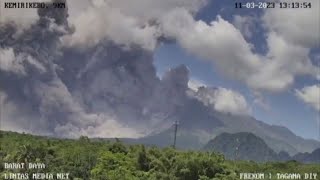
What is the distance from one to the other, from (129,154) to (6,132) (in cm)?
6822

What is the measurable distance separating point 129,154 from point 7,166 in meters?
26.3

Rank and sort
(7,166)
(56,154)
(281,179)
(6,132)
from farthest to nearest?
(6,132) < (56,154) < (7,166) < (281,179)

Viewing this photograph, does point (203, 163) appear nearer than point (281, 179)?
No

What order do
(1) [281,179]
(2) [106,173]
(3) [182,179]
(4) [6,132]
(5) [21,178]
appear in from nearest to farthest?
(5) [21,178]
(1) [281,179]
(3) [182,179]
(2) [106,173]
(4) [6,132]

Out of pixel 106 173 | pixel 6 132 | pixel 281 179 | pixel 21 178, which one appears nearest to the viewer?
pixel 21 178

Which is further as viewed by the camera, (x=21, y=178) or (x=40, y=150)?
Answer: (x=40, y=150)

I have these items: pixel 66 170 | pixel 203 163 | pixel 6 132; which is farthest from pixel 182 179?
pixel 6 132

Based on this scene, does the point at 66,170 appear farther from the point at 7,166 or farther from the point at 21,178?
the point at 21,178

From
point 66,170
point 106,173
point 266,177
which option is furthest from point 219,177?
point 66,170

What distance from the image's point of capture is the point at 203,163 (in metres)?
74.2

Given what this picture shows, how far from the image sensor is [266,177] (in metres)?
65.2

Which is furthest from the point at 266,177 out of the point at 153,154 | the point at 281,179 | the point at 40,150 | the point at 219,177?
the point at 40,150

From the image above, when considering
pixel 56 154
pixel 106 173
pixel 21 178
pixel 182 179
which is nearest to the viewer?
pixel 21 178

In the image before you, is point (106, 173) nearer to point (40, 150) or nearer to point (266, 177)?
point (40, 150)
